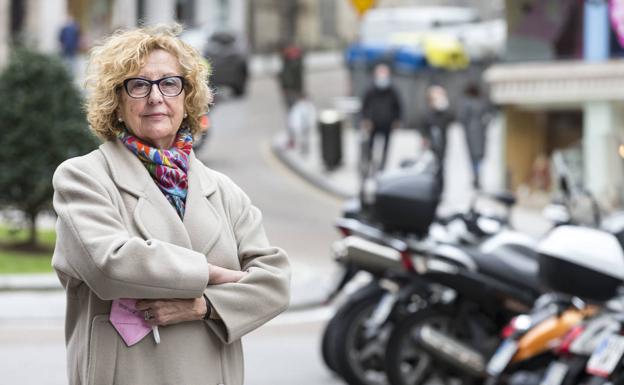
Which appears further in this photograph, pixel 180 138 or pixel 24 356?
pixel 24 356

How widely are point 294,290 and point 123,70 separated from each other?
1001 cm

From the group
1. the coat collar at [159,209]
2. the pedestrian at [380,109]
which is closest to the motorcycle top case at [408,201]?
the coat collar at [159,209]

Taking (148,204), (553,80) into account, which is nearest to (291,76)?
(553,80)

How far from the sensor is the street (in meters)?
10.4

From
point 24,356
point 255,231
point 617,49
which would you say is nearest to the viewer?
point 255,231

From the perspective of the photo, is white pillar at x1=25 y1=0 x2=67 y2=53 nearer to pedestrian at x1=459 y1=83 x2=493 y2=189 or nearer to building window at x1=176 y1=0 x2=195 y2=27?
building window at x1=176 y1=0 x2=195 y2=27

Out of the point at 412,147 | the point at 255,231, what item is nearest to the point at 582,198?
the point at 255,231

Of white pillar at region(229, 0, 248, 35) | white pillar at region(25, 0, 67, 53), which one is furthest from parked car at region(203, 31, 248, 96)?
white pillar at region(229, 0, 248, 35)

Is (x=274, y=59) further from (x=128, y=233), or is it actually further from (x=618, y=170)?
(x=128, y=233)

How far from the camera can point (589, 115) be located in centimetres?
2239

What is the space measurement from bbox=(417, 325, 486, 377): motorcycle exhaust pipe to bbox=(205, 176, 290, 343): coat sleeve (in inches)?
172

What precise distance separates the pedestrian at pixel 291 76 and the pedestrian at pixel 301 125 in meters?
2.23

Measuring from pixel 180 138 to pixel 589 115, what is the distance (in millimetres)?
18700

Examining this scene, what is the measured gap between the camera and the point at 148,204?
405 cm
